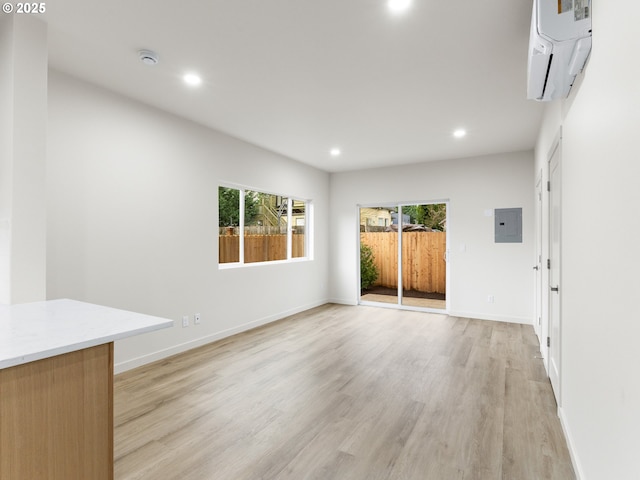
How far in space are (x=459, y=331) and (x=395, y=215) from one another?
8.17 feet

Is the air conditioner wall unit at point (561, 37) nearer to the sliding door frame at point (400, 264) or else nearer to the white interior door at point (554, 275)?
the white interior door at point (554, 275)

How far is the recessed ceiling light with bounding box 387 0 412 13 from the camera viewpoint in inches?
78.7

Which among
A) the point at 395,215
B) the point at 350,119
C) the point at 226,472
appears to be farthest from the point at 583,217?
the point at 395,215

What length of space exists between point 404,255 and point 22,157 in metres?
5.66

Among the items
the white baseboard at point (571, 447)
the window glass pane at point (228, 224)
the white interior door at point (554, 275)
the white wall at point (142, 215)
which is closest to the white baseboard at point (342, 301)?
the white wall at point (142, 215)

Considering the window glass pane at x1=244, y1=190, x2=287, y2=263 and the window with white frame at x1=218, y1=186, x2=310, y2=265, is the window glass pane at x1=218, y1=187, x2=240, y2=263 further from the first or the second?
the window glass pane at x1=244, y1=190, x2=287, y2=263

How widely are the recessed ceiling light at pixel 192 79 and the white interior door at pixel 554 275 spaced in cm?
295

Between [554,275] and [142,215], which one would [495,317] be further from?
[142,215]

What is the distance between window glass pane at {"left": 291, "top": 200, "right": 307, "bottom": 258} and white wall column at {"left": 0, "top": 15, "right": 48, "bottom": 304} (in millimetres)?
4135

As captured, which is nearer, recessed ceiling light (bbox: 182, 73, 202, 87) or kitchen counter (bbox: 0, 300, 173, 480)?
kitchen counter (bbox: 0, 300, 173, 480)

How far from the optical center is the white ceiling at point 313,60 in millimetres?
2117

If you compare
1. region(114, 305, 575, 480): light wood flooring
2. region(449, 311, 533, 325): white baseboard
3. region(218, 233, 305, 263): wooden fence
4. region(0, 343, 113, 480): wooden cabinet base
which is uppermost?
region(218, 233, 305, 263): wooden fence

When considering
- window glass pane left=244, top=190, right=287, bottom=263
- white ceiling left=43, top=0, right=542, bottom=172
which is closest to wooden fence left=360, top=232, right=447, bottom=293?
window glass pane left=244, top=190, right=287, bottom=263

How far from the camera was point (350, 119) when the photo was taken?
3963mm
